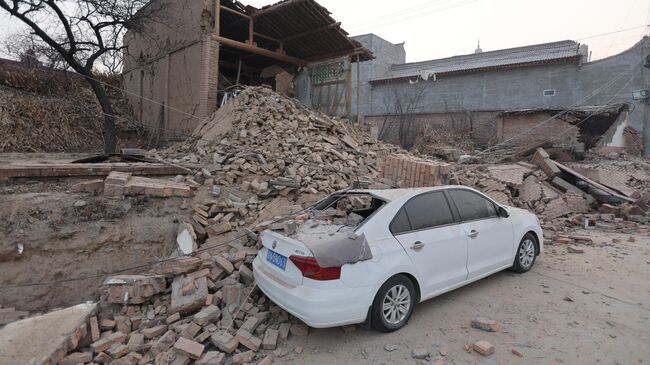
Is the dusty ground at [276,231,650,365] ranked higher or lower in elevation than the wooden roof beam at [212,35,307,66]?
lower

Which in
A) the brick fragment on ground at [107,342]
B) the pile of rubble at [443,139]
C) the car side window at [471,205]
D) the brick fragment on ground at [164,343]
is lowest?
the brick fragment on ground at [107,342]

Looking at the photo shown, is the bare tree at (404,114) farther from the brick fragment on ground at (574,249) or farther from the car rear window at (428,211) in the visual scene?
the car rear window at (428,211)

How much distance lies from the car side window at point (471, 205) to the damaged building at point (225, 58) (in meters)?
9.47

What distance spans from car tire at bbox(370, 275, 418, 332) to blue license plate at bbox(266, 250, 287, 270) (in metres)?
0.99

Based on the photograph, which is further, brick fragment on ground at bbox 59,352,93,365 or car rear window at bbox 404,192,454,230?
car rear window at bbox 404,192,454,230

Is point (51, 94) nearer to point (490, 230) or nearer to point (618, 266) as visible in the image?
point (490, 230)

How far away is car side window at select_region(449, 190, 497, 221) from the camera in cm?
469

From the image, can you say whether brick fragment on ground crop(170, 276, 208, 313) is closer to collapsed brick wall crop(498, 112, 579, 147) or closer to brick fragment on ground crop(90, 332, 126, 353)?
brick fragment on ground crop(90, 332, 126, 353)

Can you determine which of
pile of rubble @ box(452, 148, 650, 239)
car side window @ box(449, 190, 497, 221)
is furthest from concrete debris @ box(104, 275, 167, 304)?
pile of rubble @ box(452, 148, 650, 239)

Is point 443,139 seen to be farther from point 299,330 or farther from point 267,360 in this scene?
point 267,360

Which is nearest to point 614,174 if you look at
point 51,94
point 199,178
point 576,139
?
point 576,139

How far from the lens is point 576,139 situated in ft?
51.6

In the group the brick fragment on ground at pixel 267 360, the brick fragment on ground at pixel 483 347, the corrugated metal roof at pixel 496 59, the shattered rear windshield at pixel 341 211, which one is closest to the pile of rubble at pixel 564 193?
the shattered rear windshield at pixel 341 211

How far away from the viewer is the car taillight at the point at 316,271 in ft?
11.0
